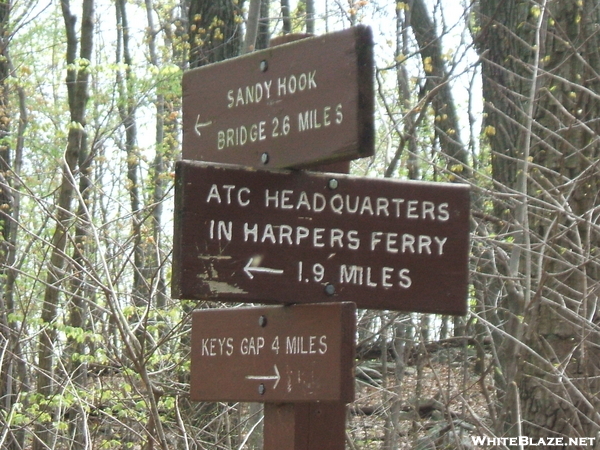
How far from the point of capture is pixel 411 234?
2.48 metres

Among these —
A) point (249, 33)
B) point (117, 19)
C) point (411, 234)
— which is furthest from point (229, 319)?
point (117, 19)

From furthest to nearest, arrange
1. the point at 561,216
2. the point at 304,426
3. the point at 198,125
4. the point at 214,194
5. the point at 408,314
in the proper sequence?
the point at 408,314, the point at 561,216, the point at 198,125, the point at 304,426, the point at 214,194

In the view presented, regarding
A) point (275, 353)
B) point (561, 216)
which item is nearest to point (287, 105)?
point (275, 353)

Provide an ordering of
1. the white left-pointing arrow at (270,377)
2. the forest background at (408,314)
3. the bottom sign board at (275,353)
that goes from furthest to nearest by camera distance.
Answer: the forest background at (408,314) → the white left-pointing arrow at (270,377) → the bottom sign board at (275,353)

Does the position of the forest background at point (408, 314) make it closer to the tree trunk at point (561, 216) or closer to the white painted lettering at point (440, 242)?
the tree trunk at point (561, 216)

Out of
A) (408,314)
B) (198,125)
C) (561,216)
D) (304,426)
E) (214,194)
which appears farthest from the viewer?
(408,314)

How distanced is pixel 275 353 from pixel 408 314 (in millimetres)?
4308

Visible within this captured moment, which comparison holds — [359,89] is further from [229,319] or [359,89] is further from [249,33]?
[249,33]

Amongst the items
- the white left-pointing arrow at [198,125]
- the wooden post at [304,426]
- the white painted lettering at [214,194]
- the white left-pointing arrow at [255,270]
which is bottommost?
the wooden post at [304,426]

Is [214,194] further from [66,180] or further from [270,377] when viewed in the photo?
[66,180]

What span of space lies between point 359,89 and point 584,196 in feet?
10.5

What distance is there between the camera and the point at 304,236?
94.3 inches

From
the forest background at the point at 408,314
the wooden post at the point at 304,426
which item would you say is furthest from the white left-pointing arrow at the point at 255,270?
the forest background at the point at 408,314

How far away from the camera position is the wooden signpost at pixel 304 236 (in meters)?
2.31
